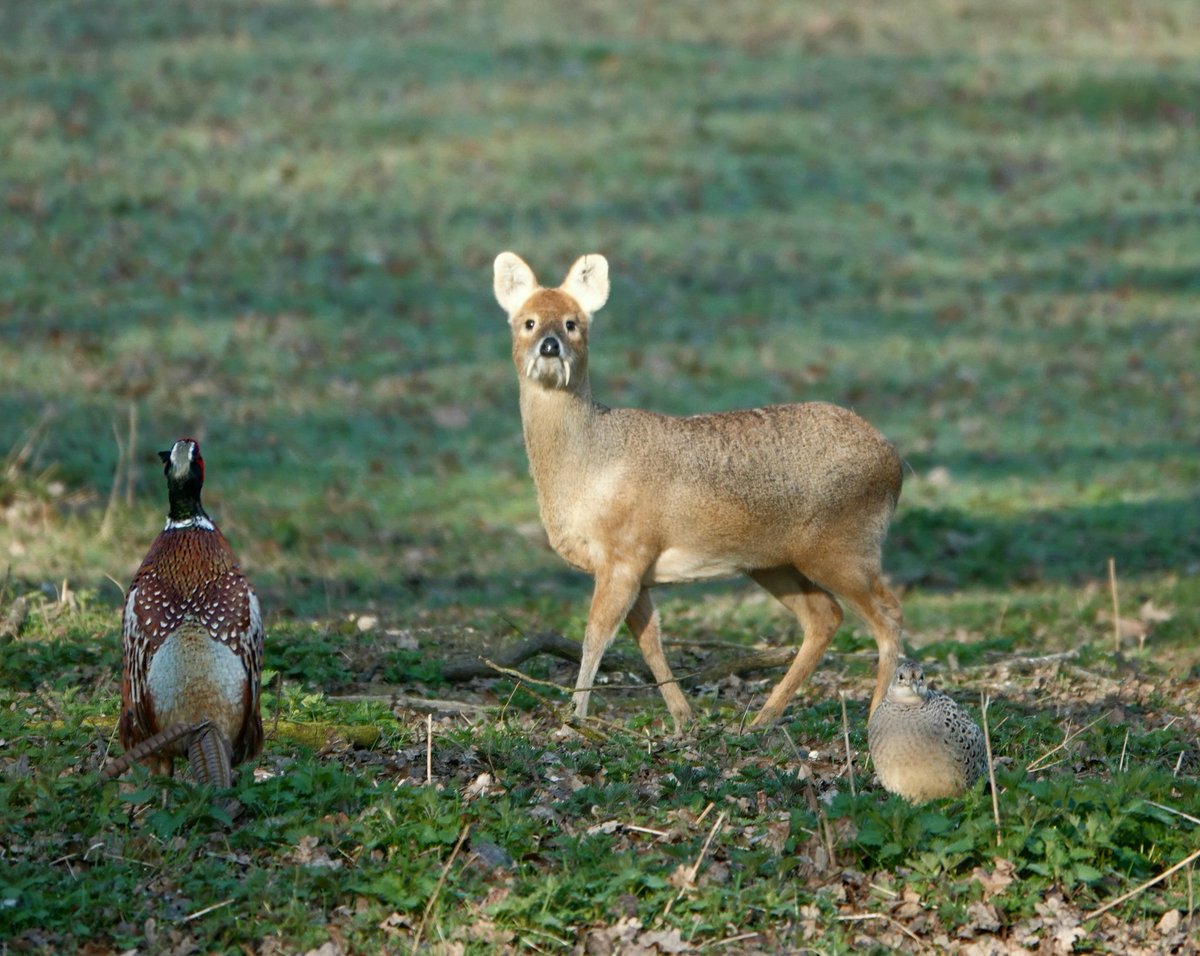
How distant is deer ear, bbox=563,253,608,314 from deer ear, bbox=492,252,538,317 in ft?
0.64

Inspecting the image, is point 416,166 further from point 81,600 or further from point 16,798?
point 16,798

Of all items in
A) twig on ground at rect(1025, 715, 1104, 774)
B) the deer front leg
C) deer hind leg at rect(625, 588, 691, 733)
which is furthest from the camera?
deer hind leg at rect(625, 588, 691, 733)

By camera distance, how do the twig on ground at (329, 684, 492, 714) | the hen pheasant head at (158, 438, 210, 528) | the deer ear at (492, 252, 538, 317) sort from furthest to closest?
the deer ear at (492, 252, 538, 317)
the twig on ground at (329, 684, 492, 714)
the hen pheasant head at (158, 438, 210, 528)

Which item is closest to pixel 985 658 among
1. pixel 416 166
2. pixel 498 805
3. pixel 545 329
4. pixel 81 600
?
pixel 545 329

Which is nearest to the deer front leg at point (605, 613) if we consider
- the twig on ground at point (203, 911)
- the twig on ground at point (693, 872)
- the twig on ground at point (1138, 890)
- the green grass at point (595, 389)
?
the green grass at point (595, 389)

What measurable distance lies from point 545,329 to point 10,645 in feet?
10.00

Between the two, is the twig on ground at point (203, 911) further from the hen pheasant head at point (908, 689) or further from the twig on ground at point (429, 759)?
the hen pheasant head at point (908, 689)

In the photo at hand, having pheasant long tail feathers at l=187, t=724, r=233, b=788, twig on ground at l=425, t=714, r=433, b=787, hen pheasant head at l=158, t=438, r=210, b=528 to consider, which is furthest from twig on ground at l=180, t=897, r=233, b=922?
hen pheasant head at l=158, t=438, r=210, b=528

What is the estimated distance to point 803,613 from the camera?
9.09 meters

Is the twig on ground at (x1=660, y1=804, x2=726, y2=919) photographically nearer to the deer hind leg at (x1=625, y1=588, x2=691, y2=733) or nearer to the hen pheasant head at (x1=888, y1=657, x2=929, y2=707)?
the hen pheasant head at (x1=888, y1=657, x2=929, y2=707)

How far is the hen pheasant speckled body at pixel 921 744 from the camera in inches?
257

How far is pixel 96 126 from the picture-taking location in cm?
2116

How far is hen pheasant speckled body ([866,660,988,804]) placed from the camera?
6.52m

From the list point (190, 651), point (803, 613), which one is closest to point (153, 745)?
point (190, 651)
